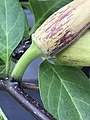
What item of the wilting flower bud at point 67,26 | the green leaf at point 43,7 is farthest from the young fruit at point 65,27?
the green leaf at point 43,7

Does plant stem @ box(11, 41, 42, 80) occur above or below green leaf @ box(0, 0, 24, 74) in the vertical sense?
below

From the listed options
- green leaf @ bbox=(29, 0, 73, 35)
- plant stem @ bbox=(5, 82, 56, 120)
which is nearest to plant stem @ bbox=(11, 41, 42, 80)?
plant stem @ bbox=(5, 82, 56, 120)

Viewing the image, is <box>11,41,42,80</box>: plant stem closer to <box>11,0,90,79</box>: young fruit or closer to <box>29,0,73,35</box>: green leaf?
<box>11,0,90,79</box>: young fruit

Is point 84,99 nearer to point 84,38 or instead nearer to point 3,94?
point 84,38

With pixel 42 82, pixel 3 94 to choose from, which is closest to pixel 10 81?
pixel 42 82

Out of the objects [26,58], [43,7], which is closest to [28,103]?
[26,58]

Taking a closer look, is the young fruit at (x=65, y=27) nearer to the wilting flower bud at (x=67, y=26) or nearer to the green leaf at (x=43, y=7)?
the wilting flower bud at (x=67, y=26)
